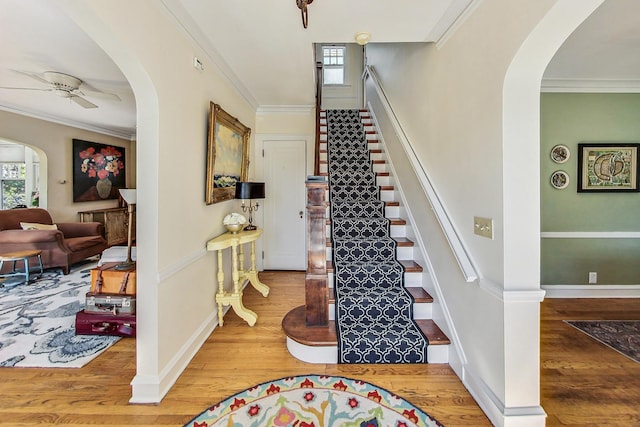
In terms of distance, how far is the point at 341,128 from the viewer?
15.7 feet

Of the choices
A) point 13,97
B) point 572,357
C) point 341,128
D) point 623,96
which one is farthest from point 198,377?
point 623,96

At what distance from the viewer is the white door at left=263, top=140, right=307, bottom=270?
4414 mm

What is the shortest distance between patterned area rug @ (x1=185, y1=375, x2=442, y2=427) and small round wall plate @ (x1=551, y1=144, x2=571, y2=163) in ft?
10.7

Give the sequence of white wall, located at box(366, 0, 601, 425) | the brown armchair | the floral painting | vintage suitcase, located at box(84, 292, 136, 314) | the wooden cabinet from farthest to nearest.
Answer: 1. the wooden cabinet
2. the floral painting
3. the brown armchair
4. vintage suitcase, located at box(84, 292, 136, 314)
5. white wall, located at box(366, 0, 601, 425)

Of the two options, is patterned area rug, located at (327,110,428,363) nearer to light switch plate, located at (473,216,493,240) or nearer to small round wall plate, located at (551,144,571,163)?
light switch plate, located at (473,216,493,240)

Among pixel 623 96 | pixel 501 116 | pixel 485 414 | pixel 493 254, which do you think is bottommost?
pixel 485 414

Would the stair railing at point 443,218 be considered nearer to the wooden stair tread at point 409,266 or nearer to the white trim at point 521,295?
the white trim at point 521,295

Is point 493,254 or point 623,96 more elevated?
point 623,96

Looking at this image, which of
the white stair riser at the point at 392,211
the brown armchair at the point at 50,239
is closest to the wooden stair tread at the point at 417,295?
the white stair riser at the point at 392,211

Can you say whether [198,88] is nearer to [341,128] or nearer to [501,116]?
[501,116]

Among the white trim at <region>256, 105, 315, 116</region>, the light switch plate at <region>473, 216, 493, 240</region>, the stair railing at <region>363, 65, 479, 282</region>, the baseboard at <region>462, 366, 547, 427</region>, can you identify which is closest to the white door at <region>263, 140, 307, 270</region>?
the white trim at <region>256, 105, 315, 116</region>

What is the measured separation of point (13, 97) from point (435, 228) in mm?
5630

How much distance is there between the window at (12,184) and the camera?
589cm

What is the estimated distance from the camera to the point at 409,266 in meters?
2.68
